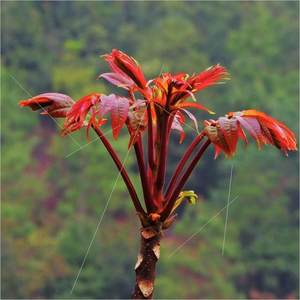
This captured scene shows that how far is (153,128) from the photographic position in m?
0.71

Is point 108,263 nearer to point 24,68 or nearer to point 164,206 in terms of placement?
point 24,68

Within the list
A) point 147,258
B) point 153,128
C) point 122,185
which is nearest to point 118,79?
point 153,128

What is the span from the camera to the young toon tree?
668mm

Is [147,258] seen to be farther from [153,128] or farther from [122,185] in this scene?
[122,185]

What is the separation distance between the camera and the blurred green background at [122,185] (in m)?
12.5

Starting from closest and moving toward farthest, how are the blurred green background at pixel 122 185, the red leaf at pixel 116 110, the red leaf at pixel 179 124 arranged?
A: 1. the red leaf at pixel 116 110
2. the red leaf at pixel 179 124
3. the blurred green background at pixel 122 185

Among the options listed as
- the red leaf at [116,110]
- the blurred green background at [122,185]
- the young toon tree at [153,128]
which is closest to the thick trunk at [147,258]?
the young toon tree at [153,128]

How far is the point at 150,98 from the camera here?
2.32 feet

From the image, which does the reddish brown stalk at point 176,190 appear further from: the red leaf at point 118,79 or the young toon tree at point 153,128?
the red leaf at point 118,79

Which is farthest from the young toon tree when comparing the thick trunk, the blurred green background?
the blurred green background

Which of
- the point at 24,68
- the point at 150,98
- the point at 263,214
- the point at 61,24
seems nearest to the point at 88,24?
the point at 61,24

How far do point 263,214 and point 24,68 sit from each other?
7.11m

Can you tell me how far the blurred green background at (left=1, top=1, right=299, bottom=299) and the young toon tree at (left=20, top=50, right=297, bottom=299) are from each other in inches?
422

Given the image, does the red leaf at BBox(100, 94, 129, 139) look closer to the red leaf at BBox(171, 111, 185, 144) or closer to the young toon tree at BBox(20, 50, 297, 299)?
the young toon tree at BBox(20, 50, 297, 299)
